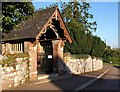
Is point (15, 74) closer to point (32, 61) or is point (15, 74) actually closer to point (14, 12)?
point (32, 61)

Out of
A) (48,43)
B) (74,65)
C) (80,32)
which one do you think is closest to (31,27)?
(48,43)

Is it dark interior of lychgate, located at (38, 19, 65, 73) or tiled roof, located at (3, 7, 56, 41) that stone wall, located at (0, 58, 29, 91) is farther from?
dark interior of lychgate, located at (38, 19, 65, 73)

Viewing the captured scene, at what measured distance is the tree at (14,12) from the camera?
822 inches

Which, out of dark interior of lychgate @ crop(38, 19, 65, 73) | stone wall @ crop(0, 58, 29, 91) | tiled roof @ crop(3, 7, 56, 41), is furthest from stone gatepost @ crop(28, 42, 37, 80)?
dark interior of lychgate @ crop(38, 19, 65, 73)

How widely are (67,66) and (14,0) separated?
22.0 ft

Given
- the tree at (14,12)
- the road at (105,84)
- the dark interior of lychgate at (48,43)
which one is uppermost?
the tree at (14,12)

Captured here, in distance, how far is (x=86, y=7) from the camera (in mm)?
58125

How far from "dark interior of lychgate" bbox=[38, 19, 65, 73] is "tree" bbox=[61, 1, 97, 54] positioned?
1101 cm

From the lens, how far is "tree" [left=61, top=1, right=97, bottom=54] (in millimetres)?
35281

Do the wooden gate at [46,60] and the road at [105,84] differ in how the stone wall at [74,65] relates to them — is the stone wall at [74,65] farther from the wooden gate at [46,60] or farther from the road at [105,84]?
the road at [105,84]

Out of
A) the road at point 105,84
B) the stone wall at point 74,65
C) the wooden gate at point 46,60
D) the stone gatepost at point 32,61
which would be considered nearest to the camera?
the road at point 105,84

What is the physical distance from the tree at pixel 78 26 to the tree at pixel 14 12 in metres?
12.0

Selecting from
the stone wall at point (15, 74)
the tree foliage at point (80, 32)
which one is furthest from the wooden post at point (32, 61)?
the tree foliage at point (80, 32)

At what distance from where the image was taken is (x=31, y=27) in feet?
63.4
